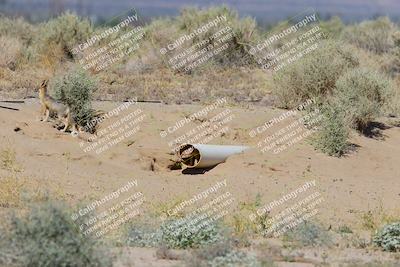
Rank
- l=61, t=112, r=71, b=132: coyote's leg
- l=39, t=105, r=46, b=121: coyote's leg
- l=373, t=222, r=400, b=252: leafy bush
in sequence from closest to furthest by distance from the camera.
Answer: l=373, t=222, r=400, b=252: leafy bush, l=61, t=112, r=71, b=132: coyote's leg, l=39, t=105, r=46, b=121: coyote's leg

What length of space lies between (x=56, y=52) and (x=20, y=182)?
43.7 ft

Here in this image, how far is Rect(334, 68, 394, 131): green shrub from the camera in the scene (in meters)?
17.3

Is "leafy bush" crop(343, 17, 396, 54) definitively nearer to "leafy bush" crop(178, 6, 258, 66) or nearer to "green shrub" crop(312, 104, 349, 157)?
"leafy bush" crop(178, 6, 258, 66)

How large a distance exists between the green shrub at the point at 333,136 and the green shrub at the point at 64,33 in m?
11.6

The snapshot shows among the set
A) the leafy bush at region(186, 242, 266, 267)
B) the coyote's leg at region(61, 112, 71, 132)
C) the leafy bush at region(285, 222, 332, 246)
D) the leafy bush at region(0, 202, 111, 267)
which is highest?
the coyote's leg at region(61, 112, 71, 132)

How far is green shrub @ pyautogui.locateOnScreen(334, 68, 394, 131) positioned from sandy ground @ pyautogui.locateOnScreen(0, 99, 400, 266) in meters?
0.44

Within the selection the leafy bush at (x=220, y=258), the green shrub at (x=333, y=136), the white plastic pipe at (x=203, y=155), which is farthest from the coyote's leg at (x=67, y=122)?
the leafy bush at (x=220, y=258)

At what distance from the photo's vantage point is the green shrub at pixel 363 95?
17312 millimetres

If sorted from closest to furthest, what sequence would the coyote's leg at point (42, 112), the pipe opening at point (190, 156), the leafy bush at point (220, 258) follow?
the leafy bush at point (220, 258)
the pipe opening at point (190, 156)
the coyote's leg at point (42, 112)

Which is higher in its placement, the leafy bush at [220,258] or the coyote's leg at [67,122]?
the coyote's leg at [67,122]

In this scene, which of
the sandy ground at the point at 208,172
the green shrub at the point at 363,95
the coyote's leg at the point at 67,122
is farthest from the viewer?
the green shrub at the point at 363,95

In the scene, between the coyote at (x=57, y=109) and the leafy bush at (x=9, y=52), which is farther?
the leafy bush at (x=9, y=52)

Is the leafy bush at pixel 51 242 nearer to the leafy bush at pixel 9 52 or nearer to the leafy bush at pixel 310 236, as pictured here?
the leafy bush at pixel 310 236

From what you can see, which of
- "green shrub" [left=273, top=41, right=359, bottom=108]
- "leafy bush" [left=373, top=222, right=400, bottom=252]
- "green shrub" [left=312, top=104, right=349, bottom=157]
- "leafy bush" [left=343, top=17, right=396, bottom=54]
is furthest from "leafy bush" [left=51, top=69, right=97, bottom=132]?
"leafy bush" [left=343, top=17, right=396, bottom=54]
